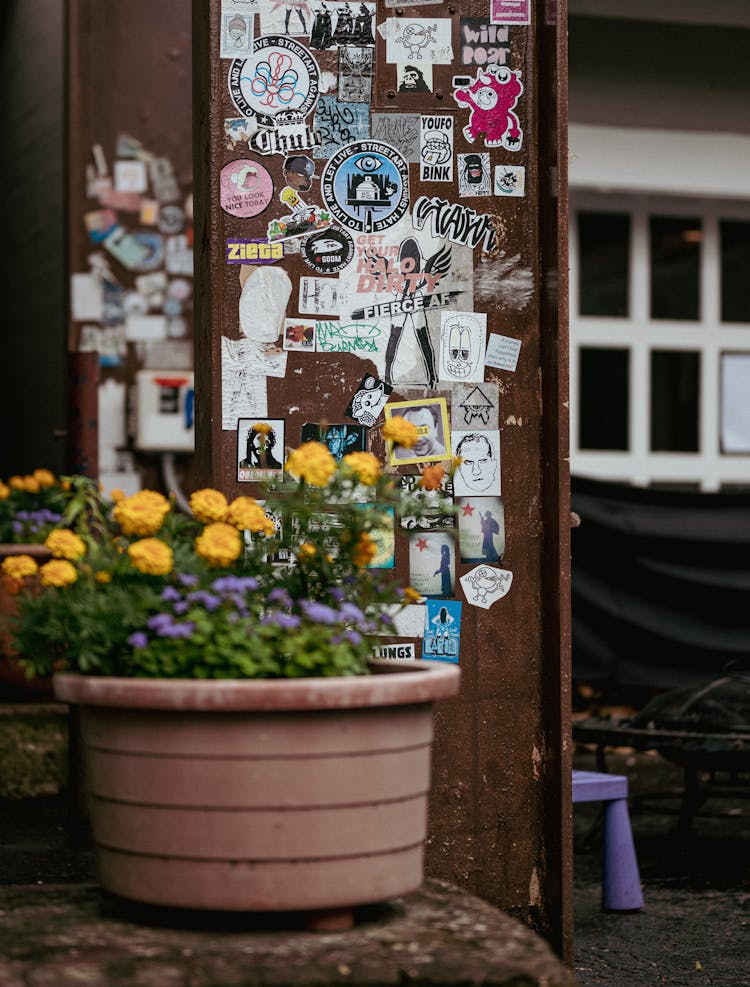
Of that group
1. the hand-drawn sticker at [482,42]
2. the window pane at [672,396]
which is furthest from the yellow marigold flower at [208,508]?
the window pane at [672,396]

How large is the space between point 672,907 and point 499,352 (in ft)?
7.21

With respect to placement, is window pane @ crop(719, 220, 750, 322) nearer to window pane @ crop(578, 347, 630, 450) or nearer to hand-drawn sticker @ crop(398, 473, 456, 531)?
window pane @ crop(578, 347, 630, 450)

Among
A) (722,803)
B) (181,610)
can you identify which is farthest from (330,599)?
(722,803)

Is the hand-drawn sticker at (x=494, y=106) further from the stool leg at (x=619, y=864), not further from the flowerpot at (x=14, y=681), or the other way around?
the flowerpot at (x=14, y=681)

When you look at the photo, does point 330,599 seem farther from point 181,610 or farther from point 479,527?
point 479,527

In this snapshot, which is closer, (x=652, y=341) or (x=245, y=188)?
(x=245, y=188)

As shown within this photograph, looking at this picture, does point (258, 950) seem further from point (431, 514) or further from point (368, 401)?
point (368, 401)

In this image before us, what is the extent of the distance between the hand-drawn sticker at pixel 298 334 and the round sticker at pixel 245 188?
0.27 m

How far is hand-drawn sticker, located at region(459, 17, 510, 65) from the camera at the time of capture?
3.53 meters

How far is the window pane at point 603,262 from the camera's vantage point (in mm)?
8109

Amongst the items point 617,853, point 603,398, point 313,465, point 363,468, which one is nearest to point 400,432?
point 363,468

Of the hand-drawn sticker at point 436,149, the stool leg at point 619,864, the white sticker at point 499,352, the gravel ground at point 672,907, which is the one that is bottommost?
the gravel ground at point 672,907

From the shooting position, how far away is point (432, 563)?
11.5ft

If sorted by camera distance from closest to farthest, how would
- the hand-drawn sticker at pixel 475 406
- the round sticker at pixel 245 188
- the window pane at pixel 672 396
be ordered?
the round sticker at pixel 245 188, the hand-drawn sticker at pixel 475 406, the window pane at pixel 672 396
